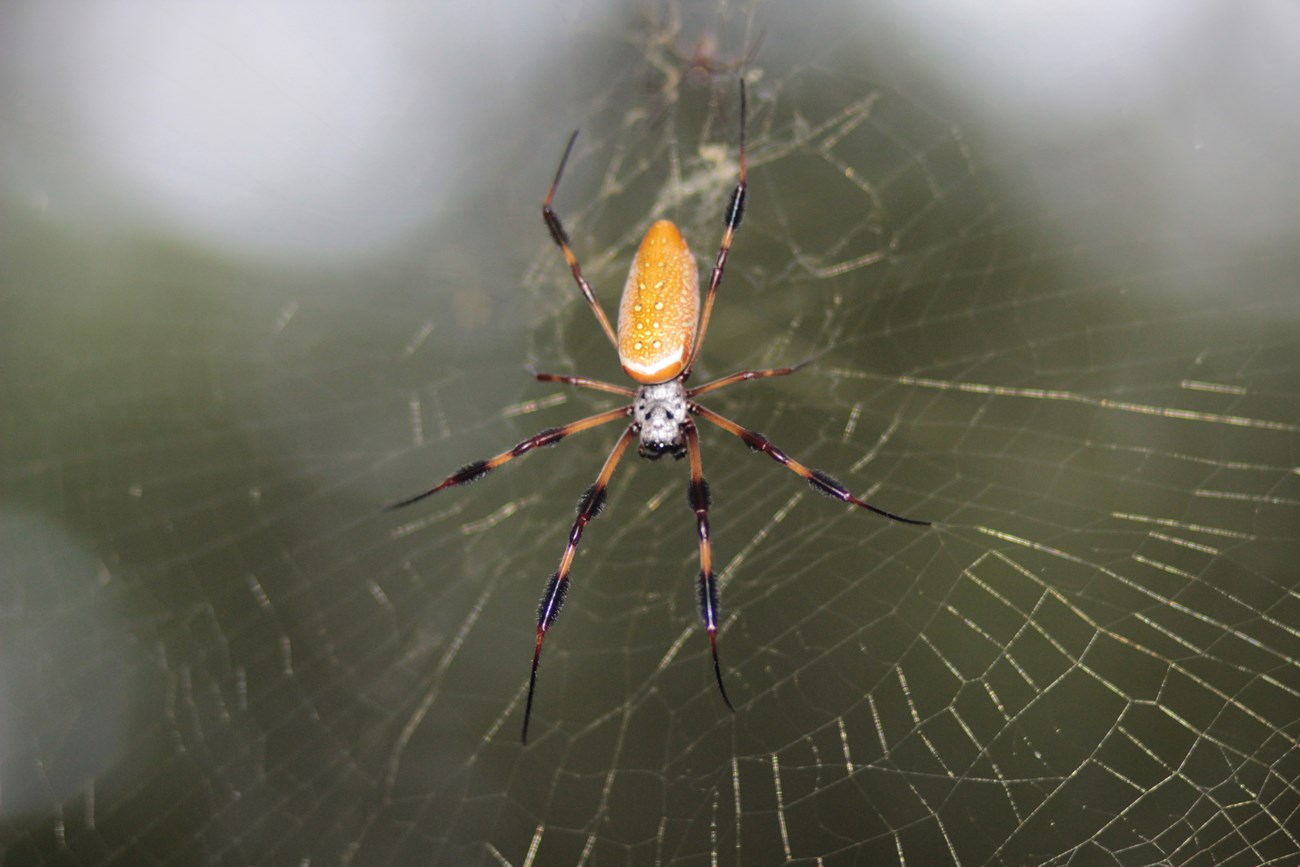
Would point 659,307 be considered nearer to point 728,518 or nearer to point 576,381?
point 576,381

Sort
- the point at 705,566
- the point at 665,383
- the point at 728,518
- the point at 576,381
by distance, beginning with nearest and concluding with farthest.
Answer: the point at 705,566
the point at 576,381
the point at 665,383
the point at 728,518

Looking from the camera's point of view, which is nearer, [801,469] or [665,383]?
[801,469]

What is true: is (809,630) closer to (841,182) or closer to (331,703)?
(841,182)

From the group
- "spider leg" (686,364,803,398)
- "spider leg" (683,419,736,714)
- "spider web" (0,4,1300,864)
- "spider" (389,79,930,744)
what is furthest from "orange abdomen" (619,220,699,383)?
"spider web" (0,4,1300,864)

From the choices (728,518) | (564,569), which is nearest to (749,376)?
(564,569)

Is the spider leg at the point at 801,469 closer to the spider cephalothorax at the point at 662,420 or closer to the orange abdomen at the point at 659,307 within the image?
the spider cephalothorax at the point at 662,420

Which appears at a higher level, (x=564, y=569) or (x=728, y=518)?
(x=564, y=569)

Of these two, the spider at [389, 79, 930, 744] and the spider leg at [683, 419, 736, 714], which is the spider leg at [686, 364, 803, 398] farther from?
the spider leg at [683, 419, 736, 714]
